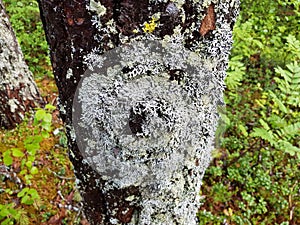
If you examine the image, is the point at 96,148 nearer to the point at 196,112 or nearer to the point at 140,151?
the point at 140,151

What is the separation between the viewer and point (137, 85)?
40.4 inches

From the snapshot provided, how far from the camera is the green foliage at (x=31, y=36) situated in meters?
4.29

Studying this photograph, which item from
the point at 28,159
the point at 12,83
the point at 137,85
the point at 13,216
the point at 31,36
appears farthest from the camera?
the point at 31,36

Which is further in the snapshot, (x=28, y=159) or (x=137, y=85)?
(x=28, y=159)

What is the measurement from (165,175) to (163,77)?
0.46m

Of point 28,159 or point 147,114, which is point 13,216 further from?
point 147,114

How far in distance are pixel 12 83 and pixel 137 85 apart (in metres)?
2.40

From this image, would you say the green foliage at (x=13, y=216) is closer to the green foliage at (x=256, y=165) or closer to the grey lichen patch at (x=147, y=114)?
the grey lichen patch at (x=147, y=114)

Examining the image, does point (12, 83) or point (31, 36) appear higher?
point (31, 36)

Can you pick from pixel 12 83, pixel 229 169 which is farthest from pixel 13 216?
pixel 229 169

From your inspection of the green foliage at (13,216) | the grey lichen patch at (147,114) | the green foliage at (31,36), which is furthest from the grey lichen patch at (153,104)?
the green foliage at (31,36)

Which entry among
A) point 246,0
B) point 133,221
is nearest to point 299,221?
point 133,221

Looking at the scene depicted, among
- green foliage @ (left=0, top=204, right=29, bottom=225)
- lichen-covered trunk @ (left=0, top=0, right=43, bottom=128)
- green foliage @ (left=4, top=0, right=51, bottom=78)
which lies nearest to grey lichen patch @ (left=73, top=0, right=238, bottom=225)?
green foliage @ (left=0, top=204, right=29, bottom=225)

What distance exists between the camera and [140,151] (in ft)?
3.83
